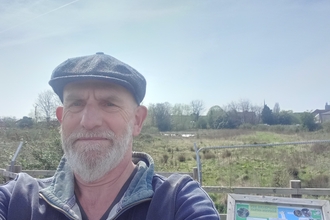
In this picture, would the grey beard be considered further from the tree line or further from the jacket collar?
the tree line

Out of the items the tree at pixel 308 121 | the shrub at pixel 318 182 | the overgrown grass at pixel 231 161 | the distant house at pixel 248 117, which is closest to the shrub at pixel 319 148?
the overgrown grass at pixel 231 161

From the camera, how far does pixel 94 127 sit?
1.56 m

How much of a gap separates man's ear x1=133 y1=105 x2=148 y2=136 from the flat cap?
95mm

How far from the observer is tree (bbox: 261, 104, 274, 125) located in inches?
1113

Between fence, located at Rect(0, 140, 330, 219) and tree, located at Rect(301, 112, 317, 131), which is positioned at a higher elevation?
tree, located at Rect(301, 112, 317, 131)

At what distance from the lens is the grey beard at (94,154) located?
1575 mm

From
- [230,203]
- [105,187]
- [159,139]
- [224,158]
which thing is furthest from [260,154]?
[105,187]

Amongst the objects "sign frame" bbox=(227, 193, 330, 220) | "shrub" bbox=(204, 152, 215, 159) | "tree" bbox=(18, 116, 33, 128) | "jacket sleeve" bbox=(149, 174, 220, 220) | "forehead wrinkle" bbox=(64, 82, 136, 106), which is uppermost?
"tree" bbox=(18, 116, 33, 128)

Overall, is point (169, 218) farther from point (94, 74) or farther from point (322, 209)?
point (322, 209)

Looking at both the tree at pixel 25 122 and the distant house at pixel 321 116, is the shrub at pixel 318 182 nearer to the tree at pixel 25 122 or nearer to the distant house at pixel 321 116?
the distant house at pixel 321 116

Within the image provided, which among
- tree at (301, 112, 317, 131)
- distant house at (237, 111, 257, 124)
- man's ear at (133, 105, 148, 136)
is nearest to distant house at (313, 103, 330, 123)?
tree at (301, 112, 317, 131)

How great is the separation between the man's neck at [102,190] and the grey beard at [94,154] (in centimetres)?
5

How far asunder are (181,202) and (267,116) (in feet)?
94.4

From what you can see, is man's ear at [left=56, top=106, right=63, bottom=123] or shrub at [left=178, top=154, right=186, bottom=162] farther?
shrub at [left=178, top=154, right=186, bottom=162]
